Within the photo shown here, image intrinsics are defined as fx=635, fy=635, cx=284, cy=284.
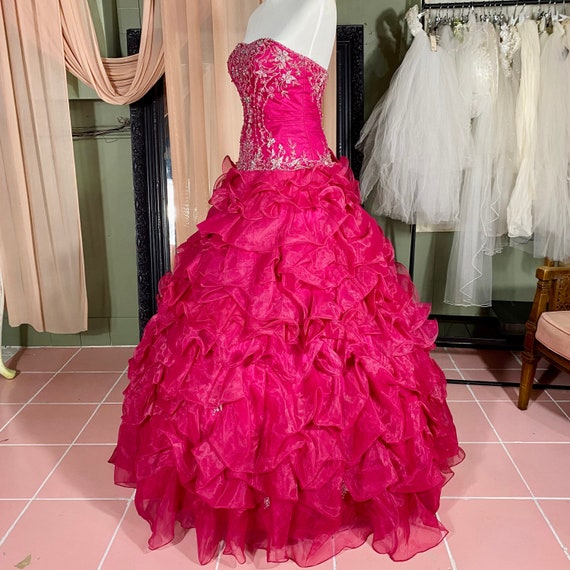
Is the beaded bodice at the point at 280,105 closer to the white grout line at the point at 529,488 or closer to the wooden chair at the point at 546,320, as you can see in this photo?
the wooden chair at the point at 546,320

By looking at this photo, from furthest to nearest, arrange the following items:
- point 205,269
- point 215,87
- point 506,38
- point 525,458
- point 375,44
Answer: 1. point 375,44
2. point 215,87
3. point 506,38
4. point 525,458
5. point 205,269

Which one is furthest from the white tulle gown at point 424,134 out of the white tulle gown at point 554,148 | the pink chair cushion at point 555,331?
the pink chair cushion at point 555,331

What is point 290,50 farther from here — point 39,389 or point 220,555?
point 39,389

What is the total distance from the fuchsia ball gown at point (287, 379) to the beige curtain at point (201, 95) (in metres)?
0.89

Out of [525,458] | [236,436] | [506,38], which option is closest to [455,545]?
[525,458]

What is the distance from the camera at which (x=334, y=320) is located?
1.74 meters

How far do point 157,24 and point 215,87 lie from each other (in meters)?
0.39

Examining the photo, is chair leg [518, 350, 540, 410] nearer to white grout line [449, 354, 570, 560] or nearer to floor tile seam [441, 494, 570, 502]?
white grout line [449, 354, 570, 560]

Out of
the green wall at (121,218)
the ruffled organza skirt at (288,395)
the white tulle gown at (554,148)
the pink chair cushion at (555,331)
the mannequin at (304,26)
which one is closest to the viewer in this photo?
the ruffled organza skirt at (288,395)

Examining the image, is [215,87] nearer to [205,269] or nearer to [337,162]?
[337,162]

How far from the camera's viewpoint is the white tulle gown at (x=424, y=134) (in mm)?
2646

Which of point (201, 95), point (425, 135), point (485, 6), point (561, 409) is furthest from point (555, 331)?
point (201, 95)

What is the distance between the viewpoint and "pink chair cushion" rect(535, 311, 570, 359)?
2381 mm

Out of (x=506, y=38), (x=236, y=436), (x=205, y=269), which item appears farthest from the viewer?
(x=506, y=38)
